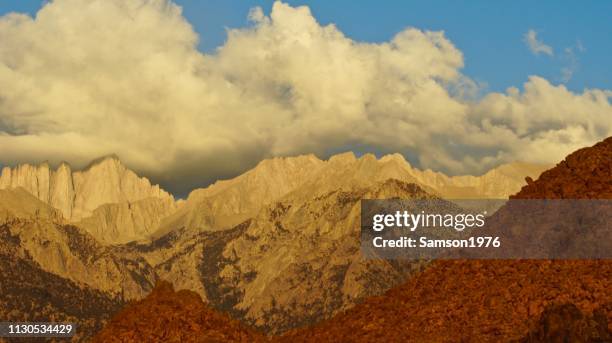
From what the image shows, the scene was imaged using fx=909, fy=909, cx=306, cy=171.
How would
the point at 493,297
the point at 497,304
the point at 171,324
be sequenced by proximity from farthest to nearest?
the point at 171,324, the point at 493,297, the point at 497,304

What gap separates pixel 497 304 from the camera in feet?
224

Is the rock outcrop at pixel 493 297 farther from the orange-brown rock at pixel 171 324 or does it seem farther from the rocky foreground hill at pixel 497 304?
the orange-brown rock at pixel 171 324

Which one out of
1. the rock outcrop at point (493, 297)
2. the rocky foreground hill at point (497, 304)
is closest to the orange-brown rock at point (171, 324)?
the rocky foreground hill at point (497, 304)

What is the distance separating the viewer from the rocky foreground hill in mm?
60000

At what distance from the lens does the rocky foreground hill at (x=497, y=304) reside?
60.0 metres

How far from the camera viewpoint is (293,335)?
7812cm

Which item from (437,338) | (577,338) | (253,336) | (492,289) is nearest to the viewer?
(577,338)

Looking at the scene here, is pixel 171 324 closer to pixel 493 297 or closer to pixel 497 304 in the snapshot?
pixel 493 297

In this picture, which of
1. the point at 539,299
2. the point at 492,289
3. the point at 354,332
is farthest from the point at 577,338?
the point at 354,332

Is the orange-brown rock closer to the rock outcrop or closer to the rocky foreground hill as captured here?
the rocky foreground hill

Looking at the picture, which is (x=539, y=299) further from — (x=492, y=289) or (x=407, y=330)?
(x=407, y=330)

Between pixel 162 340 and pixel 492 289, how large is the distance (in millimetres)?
26667

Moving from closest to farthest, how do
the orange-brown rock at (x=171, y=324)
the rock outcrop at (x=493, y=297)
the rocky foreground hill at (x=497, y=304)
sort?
1. the rocky foreground hill at (x=497, y=304)
2. the rock outcrop at (x=493, y=297)
3. the orange-brown rock at (x=171, y=324)

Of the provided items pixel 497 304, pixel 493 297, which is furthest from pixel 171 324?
pixel 497 304
